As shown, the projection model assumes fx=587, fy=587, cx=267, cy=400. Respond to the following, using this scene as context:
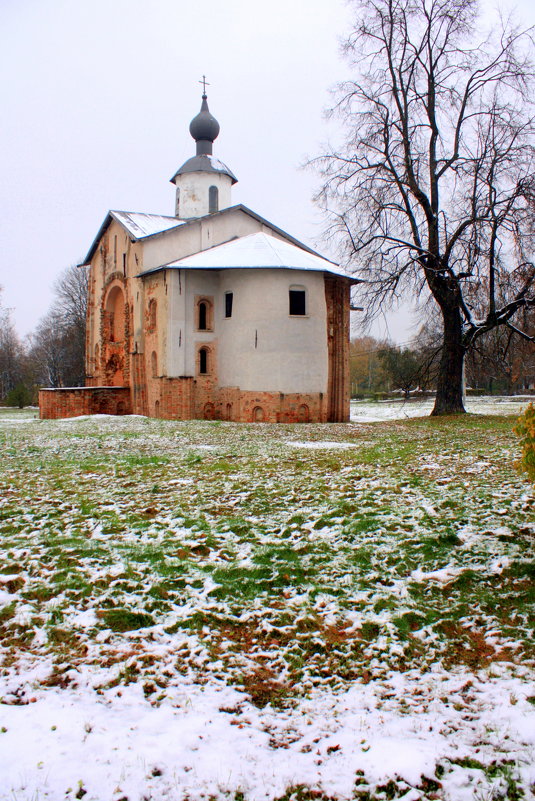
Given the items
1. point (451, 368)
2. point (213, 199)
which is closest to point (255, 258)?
point (451, 368)

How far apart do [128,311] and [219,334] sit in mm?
6128

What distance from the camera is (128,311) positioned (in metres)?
28.1

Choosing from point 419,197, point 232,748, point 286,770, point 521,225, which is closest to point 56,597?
point 232,748

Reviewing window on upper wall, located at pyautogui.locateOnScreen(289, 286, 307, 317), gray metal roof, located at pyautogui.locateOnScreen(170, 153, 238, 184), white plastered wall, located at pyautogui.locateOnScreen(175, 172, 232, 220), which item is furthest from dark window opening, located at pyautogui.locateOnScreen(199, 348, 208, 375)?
gray metal roof, located at pyautogui.locateOnScreen(170, 153, 238, 184)

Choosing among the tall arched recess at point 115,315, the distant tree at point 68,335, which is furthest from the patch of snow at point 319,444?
the distant tree at point 68,335

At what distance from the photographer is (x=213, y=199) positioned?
1235 inches

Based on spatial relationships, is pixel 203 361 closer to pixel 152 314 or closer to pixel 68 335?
pixel 152 314

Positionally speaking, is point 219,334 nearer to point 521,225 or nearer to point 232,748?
point 521,225

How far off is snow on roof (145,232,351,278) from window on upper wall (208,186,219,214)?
289 inches

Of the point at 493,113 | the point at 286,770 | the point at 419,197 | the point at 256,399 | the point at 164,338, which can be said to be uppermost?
the point at 493,113

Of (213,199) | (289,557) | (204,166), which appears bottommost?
(289,557)

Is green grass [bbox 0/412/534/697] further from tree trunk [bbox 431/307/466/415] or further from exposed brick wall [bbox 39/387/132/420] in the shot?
exposed brick wall [bbox 39/387/132/420]

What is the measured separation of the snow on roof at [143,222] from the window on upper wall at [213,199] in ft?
6.68

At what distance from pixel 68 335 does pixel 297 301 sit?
34999 millimetres
